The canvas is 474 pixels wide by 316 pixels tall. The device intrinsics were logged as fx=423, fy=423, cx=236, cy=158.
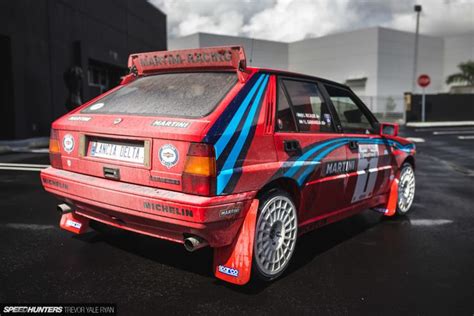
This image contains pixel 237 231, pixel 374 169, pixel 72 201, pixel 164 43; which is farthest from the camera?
pixel 164 43

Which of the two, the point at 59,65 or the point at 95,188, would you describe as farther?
the point at 59,65

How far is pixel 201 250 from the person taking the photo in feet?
12.3

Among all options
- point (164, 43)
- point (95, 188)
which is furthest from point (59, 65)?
point (95, 188)

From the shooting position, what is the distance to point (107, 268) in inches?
129

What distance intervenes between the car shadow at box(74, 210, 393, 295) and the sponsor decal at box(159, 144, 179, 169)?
0.99 m

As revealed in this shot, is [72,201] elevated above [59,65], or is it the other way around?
[59,65]

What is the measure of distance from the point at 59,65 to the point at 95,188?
16.5 metres

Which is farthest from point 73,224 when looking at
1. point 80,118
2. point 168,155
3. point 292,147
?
point 292,147

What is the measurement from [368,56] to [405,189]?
4861cm

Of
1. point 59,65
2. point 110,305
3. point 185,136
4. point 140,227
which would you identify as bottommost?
point 110,305

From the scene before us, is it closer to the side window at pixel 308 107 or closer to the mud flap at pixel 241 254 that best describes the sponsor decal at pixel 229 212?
the mud flap at pixel 241 254

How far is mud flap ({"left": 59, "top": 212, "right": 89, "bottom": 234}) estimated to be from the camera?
12.0 ft

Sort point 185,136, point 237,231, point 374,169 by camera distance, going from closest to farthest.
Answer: point 185,136, point 237,231, point 374,169

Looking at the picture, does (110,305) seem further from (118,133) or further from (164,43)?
(164,43)
